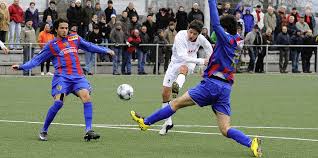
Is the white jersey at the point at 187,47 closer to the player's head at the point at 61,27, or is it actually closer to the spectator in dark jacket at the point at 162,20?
the player's head at the point at 61,27

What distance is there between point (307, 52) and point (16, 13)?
1144cm

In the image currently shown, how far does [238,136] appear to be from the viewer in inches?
501

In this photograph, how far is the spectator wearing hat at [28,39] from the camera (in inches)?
1255

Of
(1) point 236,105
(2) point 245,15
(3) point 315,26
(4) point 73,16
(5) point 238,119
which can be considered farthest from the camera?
(3) point 315,26

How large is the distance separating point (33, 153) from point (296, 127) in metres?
5.84

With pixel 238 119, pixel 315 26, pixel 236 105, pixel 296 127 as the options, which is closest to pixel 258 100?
pixel 236 105

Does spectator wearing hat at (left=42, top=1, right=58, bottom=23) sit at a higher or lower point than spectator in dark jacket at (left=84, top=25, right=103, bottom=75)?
higher

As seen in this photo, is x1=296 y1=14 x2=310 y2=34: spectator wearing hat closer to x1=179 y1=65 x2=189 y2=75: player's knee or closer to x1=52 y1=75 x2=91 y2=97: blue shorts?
x1=179 y1=65 x2=189 y2=75: player's knee

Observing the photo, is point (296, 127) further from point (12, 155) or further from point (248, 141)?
point (12, 155)

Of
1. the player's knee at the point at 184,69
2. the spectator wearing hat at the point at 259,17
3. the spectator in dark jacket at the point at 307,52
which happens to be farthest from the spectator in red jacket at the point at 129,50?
the player's knee at the point at 184,69

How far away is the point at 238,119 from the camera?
715 inches

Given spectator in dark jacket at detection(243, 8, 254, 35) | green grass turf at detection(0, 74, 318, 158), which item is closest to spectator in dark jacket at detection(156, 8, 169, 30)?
spectator in dark jacket at detection(243, 8, 254, 35)

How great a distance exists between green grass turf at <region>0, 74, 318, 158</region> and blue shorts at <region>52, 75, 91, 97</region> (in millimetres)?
745

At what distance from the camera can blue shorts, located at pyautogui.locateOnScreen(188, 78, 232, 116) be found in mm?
12906
